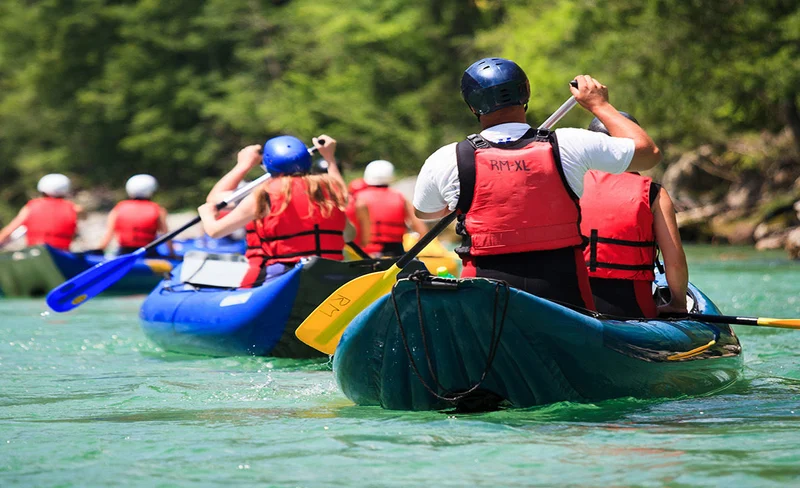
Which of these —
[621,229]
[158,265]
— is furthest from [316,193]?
[158,265]

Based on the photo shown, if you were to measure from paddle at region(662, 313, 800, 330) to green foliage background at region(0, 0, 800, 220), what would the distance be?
16.1 metres

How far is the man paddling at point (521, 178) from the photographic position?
4.07m

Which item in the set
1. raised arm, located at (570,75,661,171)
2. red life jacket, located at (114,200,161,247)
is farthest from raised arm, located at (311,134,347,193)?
red life jacket, located at (114,200,161,247)

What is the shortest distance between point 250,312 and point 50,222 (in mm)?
6875

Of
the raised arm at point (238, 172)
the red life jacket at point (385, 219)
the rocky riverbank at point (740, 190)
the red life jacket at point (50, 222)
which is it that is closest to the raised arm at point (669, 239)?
the raised arm at point (238, 172)

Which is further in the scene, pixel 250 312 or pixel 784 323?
pixel 250 312

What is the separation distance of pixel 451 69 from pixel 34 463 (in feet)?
88.4

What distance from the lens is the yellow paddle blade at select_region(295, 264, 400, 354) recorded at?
15.4 feet

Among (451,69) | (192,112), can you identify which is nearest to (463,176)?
(451,69)

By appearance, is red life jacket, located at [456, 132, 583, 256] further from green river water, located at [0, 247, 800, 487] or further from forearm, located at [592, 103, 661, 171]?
green river water, located at [0, 247, 800, 487]

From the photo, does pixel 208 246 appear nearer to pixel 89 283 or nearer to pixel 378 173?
pixel 378 173

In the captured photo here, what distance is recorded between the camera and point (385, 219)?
10070 millimetres

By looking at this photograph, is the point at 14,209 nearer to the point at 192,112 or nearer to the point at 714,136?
the point at 192,112

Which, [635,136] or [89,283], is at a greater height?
[635,136]
